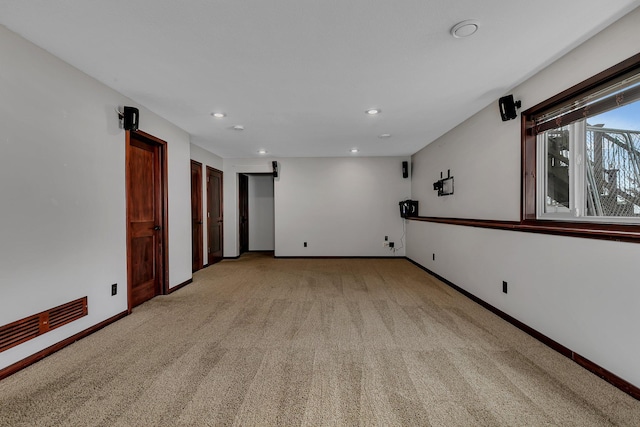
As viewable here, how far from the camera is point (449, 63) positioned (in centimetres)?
221

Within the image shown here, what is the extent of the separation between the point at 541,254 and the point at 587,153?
0.88 metres

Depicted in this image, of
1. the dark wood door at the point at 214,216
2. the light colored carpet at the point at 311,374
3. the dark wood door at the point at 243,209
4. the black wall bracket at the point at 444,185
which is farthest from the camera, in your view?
the dark wood door at the point at 243,209

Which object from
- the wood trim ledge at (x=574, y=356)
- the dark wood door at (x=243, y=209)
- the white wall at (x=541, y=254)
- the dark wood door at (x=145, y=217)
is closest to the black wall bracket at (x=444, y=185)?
the white wall at (x=541, y=254)

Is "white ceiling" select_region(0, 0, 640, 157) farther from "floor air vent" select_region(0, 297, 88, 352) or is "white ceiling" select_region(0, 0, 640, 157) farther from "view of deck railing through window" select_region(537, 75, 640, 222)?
"floor air vent" select_region(0, 297, 88, 352)

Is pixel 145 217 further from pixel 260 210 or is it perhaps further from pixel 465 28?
pixel 260 210

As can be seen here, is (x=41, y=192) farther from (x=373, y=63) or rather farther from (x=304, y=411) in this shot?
(x=373, y=63)

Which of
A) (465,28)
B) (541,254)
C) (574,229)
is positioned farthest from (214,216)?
(574,229)

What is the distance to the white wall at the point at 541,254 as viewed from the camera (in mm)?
1676

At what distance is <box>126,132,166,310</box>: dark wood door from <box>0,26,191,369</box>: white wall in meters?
0.21

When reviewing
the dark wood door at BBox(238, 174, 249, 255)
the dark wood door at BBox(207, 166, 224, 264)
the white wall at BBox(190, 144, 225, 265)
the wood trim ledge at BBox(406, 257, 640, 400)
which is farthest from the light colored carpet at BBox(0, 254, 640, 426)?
the dark wood door at BBox(238, 174, 249, 255)

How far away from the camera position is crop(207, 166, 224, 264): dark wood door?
550 cm

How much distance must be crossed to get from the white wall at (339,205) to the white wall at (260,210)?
1.17 meters

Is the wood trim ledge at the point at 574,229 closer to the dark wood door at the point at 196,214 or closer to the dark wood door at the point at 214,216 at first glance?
the dark wood door at the point at 196,214

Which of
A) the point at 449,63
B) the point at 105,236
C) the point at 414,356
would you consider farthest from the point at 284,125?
the point at 414,356
